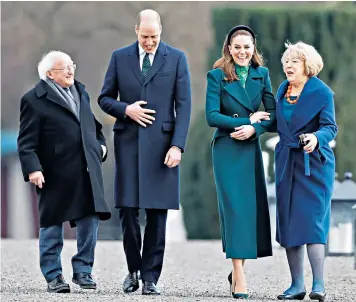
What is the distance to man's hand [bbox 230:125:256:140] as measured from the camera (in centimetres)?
920

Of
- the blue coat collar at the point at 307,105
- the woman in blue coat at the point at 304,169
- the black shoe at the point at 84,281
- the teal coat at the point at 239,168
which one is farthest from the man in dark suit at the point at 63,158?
the blue coat collar at the point at 307,105

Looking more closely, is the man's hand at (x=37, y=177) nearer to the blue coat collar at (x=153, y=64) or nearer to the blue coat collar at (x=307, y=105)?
the blue coat collar at (x=153, y=64)

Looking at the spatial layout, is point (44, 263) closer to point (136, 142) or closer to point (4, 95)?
point (136, 142)

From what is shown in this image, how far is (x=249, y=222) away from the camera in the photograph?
9.32 metres

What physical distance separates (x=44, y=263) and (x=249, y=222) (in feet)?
4.50

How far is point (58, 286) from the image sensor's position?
9500mm

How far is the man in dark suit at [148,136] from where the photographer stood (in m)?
9.34

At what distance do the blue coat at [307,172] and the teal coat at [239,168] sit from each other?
0.19m

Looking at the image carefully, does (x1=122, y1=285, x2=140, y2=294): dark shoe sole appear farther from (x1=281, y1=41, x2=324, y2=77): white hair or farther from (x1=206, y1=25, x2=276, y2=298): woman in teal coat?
(x1=281, y1=41, x2=324, y2=77): white hair

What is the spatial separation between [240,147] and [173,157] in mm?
429

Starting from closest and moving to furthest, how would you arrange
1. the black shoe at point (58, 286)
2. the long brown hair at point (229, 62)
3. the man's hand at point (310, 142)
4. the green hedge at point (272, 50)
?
1. the man's hand at point (310, 142)
2. the long brown hair at point (229, 62)
3. the black shoe at point (58, 286)
4. the green hedge at point (272, 50)

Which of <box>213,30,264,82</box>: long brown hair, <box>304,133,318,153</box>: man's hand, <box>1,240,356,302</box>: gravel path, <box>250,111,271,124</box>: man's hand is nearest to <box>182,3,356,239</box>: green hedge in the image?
→ <box>1,240,356,302</box>: gravel path

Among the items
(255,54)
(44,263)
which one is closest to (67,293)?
(44,263)

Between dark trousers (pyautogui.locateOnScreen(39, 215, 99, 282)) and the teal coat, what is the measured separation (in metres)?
0.87
